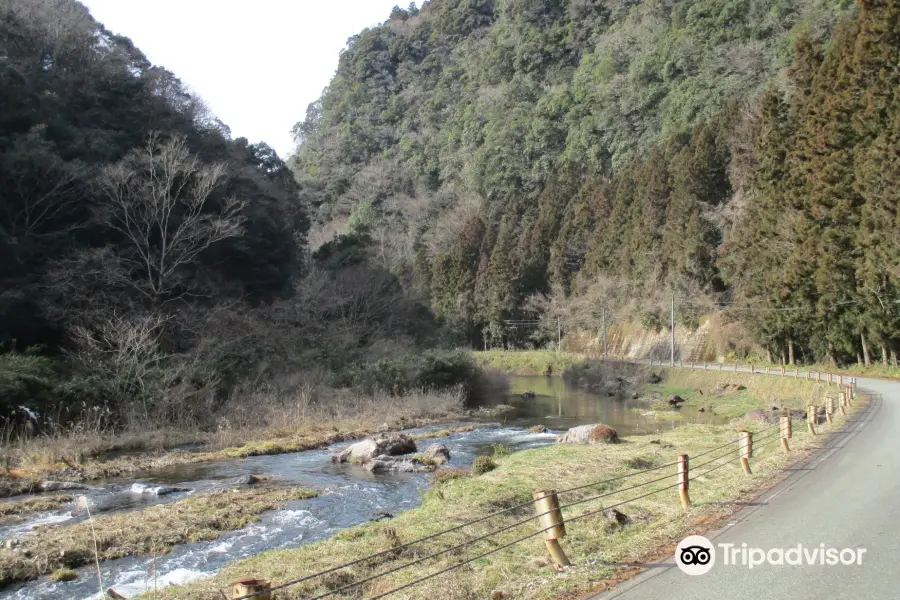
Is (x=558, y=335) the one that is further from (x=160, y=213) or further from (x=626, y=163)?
(x=160, y=213)

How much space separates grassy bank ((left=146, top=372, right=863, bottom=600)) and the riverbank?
832cm

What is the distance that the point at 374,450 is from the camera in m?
18.1

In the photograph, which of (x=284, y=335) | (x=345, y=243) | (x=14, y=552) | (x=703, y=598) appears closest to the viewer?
(x=703, y=598)

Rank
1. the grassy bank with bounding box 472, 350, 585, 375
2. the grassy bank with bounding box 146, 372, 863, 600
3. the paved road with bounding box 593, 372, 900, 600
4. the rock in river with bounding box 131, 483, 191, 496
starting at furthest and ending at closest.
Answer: the grassy bank with bounding box 472, 350, 585, 375 → the rock in river with bounding box 131, 483, 191, 496 → the grassy bank with bounding box 146, 372, 863, 600 → the paved road with bounding box 593, 372, 900, 600

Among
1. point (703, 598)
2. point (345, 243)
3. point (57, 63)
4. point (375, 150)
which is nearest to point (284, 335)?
point (57, 63)

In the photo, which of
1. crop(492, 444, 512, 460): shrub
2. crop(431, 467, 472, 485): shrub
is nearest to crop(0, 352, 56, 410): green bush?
crop(431, 467, 472, 485): shrub

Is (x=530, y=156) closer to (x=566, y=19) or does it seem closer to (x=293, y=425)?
(x=566, y=19)

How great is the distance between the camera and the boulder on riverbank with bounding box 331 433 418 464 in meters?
18.0

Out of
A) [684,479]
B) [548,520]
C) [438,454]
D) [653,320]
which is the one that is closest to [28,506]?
[438,454]

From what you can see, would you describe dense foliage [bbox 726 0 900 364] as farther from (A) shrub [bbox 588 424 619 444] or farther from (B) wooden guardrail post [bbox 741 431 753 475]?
(B) wooden guardrail post [bbox 741 431 753 475]

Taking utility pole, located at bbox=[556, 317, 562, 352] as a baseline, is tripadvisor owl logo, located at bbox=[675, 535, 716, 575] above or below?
below

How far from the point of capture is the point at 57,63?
3316 cm

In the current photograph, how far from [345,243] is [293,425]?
31.2 m

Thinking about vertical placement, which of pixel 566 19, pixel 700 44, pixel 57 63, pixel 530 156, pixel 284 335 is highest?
pixel 566 19
